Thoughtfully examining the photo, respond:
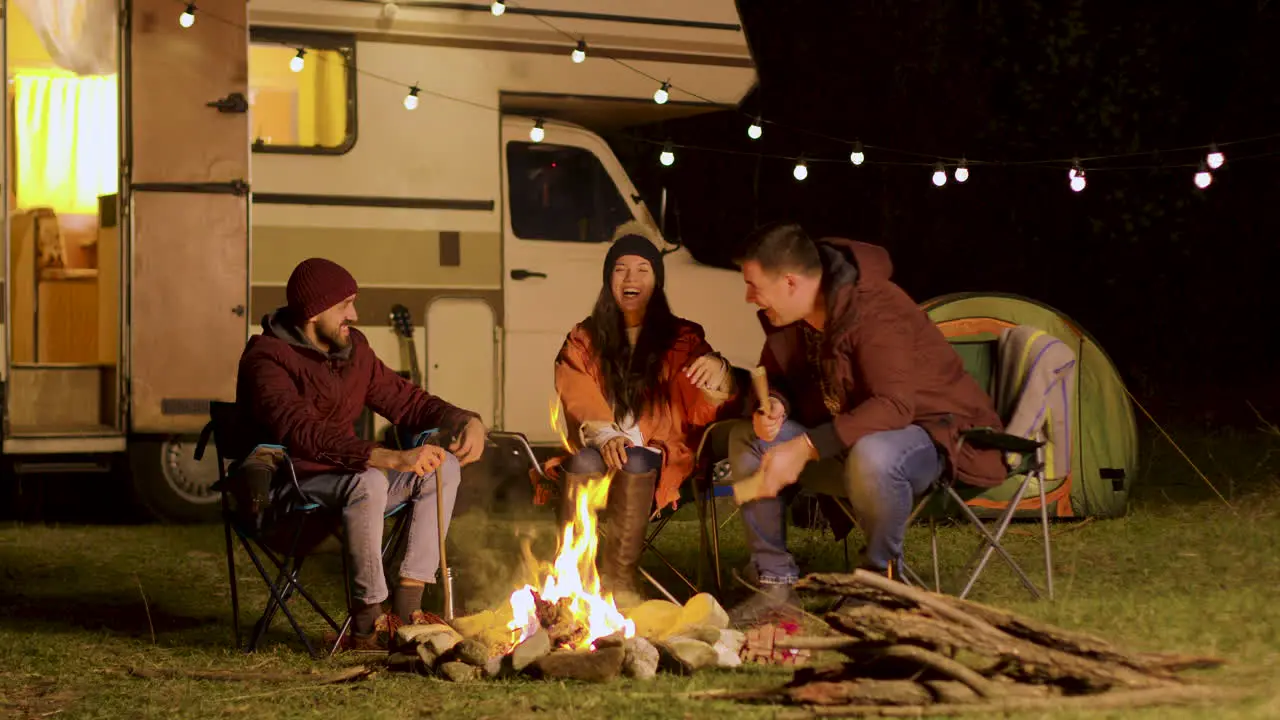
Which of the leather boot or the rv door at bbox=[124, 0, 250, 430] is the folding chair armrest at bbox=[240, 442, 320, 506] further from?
the rv door at bbox=[124, 0, 250, 430]

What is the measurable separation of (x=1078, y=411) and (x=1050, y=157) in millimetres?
6543

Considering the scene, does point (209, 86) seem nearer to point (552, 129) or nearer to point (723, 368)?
point (552, 129)

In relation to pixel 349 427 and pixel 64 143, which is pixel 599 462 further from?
pixel 64 143

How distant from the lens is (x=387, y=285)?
284 inches

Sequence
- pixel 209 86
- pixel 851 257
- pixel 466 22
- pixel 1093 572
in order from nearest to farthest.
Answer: pixel 851 257 < pixel 1093 572 < pixel 209 86 < pixel 466 22

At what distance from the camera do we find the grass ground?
3793mm

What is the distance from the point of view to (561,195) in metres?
7.62

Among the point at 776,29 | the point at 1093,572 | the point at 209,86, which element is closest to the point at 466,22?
the point at 209,86

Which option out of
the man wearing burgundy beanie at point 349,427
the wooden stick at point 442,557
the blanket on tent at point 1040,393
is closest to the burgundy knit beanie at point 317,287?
the man wearing burgundy beanie at point 349,427

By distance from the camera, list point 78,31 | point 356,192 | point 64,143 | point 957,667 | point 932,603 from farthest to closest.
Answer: point 64,143 → point 356,192 → point 78,31 → point 932,603 → point 957,667

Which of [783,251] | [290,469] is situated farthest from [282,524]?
[783,251]

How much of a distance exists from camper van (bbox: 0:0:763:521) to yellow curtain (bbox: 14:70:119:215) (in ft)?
1.09

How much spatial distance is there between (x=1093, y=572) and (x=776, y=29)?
9994 mm

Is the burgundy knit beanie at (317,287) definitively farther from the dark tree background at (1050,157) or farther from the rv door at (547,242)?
the dark tree background at (1050,157)
